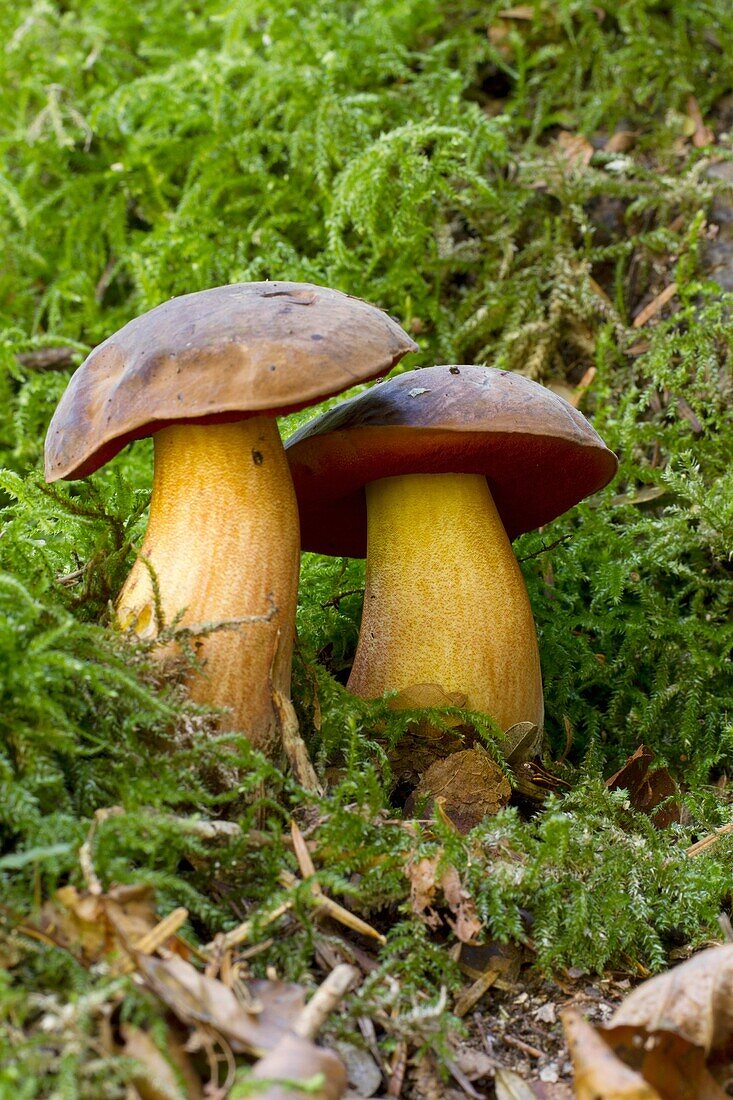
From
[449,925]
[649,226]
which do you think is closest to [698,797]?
[449,925]

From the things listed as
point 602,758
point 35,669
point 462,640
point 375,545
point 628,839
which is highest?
point 35,669

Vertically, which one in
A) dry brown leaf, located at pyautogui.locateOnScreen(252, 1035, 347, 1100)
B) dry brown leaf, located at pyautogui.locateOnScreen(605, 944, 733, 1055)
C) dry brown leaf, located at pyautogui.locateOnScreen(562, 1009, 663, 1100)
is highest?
dry brown leaf, located at pyautogui.locateOnScreen(252, 1035, 347, 1100)

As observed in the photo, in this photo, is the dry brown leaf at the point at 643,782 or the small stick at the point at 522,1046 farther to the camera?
the dry brown leaf at the point at 643,782

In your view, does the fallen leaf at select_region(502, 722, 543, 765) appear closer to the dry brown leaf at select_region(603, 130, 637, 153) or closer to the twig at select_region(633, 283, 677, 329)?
the twig at select_region(633, 283, 677, 329)

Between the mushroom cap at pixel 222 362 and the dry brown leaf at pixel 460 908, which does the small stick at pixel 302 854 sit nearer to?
the dry brown leaf at pixel 460 908

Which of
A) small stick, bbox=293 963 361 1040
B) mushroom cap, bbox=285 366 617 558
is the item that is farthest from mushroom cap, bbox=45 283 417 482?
small stick, bbox=293 963 361 1040

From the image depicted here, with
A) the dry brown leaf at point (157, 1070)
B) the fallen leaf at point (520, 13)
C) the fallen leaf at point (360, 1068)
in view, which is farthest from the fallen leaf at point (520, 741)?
the fallen leaf at point (520, 13)

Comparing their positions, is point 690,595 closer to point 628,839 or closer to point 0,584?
point 628,839
